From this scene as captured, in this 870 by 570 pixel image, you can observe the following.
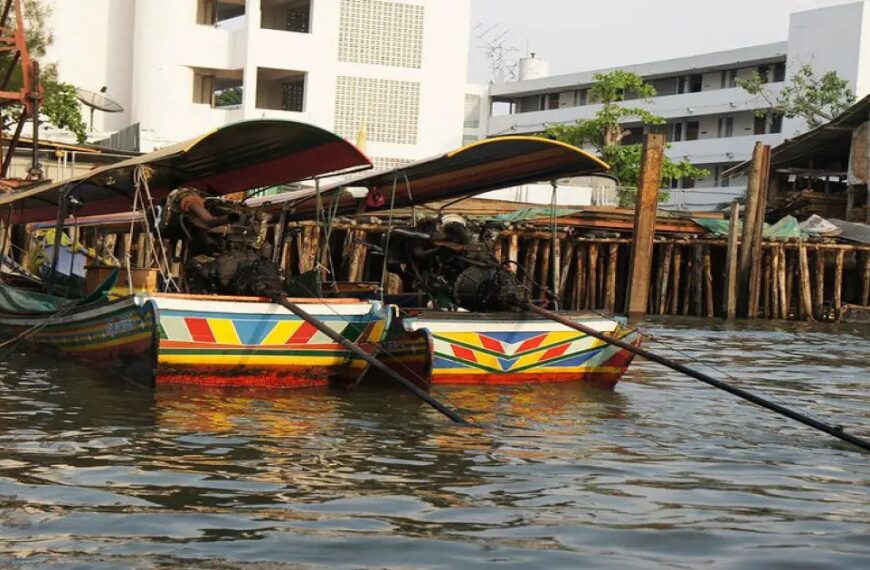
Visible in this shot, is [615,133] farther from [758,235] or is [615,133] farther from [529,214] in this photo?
[529,214]

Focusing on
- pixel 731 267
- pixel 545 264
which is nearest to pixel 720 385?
pixel 545 264

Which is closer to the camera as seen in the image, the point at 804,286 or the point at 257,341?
the point at 257,341

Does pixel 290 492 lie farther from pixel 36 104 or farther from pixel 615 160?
pixel 615 160

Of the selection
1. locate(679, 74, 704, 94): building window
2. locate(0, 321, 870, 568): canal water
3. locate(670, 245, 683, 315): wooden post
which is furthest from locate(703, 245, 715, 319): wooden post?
locate(679, 74, 704, 94): building window

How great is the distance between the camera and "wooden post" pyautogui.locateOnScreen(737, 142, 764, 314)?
29594 mm

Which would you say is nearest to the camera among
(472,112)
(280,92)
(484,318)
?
(484,318)

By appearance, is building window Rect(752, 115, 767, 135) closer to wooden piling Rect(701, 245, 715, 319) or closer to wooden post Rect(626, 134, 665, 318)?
wooden piling Rect(701, 245, 715, 319)

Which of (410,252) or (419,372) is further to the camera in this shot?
(410,252)

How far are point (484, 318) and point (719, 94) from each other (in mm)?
45201

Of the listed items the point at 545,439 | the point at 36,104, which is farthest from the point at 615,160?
the point at 545,439

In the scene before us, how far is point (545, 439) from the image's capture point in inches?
427

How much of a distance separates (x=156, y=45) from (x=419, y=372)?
27.7 m

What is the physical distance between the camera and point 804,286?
30.9 meters

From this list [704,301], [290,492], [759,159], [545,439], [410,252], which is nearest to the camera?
[290,492]
